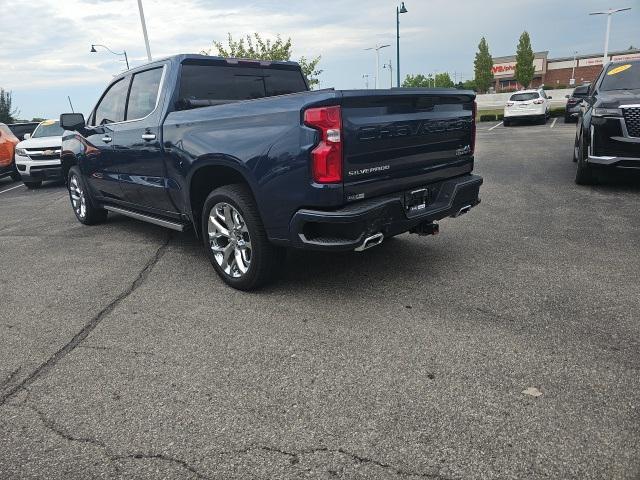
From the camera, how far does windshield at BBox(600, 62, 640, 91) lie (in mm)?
7668

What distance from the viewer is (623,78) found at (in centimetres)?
780

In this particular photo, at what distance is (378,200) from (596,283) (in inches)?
76.0

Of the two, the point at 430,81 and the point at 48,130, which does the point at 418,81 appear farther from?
the point at 48,130

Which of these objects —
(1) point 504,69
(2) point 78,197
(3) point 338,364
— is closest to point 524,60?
(1) point 504,69

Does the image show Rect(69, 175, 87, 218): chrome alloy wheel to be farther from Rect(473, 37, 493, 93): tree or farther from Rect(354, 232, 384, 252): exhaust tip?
Rect(473, 37, 493, 93): tree

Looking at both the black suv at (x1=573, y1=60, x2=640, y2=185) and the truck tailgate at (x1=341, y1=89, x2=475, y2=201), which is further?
the black suv at (x1=573, y1=60, x2=640, y2=185)

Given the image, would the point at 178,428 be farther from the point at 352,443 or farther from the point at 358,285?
the point at 358,285

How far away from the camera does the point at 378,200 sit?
360cm

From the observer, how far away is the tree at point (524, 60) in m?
73.4

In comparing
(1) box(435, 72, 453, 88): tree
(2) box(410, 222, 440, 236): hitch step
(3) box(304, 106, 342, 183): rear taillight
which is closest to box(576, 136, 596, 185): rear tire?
(2) box(410, 222, 440, 236): hitch step

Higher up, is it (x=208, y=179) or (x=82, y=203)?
(x=208, y=179)

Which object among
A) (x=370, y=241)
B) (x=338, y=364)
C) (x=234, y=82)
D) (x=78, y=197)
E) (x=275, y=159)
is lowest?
(x=338, y=364)

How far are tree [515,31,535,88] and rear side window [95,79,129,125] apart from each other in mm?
78157

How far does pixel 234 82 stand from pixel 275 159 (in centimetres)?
196
